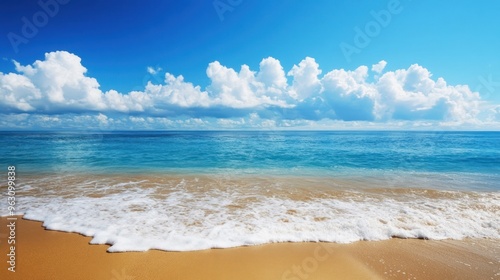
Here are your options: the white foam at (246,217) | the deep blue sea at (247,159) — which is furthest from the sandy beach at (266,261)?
the deep blue sea at (247,159)

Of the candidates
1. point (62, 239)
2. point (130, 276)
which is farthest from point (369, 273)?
point (62, 239)

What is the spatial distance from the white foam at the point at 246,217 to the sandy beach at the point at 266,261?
0.35m

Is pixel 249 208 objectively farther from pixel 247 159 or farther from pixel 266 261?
pixel 247 159

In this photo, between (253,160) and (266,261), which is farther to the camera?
(253,160)

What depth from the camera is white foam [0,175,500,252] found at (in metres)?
6.45

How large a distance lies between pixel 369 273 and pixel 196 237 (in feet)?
14.5

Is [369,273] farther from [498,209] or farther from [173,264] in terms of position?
[498,209]

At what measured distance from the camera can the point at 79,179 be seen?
14039mm

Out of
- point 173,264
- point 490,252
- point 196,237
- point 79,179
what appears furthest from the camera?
point 79,179
